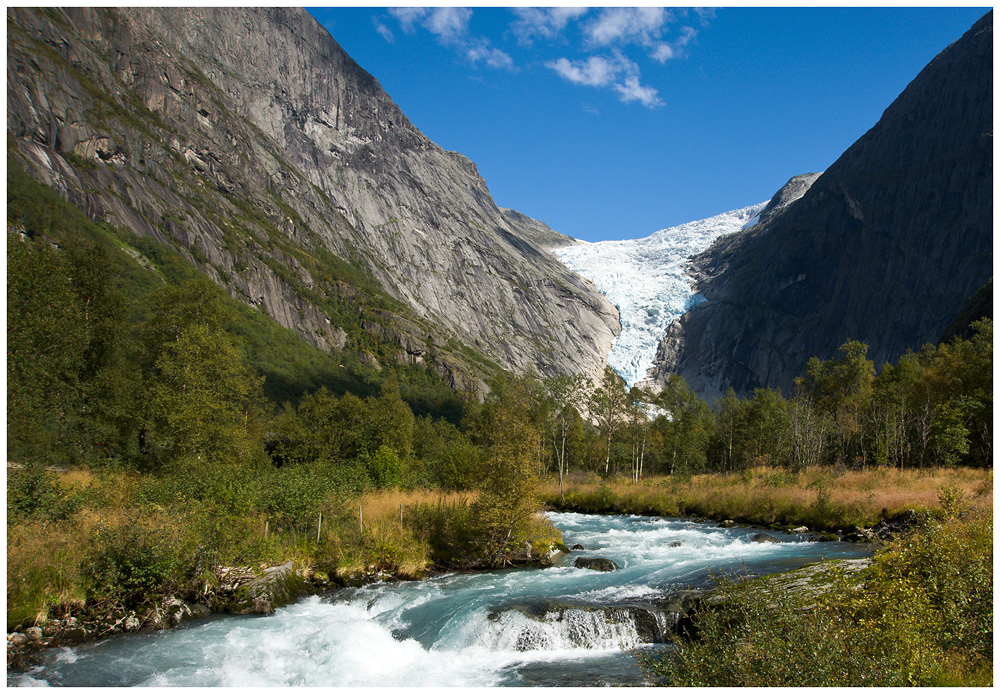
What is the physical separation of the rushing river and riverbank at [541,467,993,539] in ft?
27.0

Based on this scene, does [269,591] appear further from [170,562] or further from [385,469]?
[385,469]

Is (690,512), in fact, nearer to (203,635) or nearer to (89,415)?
(203,635)

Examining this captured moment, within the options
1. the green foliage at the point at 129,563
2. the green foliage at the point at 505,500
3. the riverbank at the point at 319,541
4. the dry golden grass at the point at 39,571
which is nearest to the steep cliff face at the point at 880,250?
the riverbank at the point at 319,541

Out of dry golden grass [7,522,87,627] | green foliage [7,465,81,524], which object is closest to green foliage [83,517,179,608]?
dry golden grass [7,522,87,627]

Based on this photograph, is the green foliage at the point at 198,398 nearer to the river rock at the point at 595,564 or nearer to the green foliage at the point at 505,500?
the green foliage at the point at 505,500

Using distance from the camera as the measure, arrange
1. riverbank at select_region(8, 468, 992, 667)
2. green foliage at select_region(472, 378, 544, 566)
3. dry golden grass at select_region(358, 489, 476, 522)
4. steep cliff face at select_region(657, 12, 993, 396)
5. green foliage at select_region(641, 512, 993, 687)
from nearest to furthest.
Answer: green foliage at select_region(641, 512, 993, 687)
riverbank at select_region(8, 468, 992, 667)
green foliage at select_region(472, 378, 544, 566)
dry golden grass at select_region(358, 489, 476, 522)
steep cliff face at select_region(657, 12, 993, 396)

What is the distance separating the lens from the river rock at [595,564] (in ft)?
62.8

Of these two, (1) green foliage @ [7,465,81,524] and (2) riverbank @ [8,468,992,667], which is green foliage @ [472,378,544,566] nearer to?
(2) riverbank @ [8,468,992,667]

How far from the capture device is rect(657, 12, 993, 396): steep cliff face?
11581 centimetres

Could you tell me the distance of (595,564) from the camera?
19.4m

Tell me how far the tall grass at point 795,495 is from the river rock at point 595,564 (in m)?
10.9

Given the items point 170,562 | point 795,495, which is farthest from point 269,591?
point 795,495

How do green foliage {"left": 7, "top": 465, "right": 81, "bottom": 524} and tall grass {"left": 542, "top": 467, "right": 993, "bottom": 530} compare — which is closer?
green foliage {"left": 7, "top": 465, "right": 81, "bottom": 524}

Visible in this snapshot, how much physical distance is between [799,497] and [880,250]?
13519 centimetres
